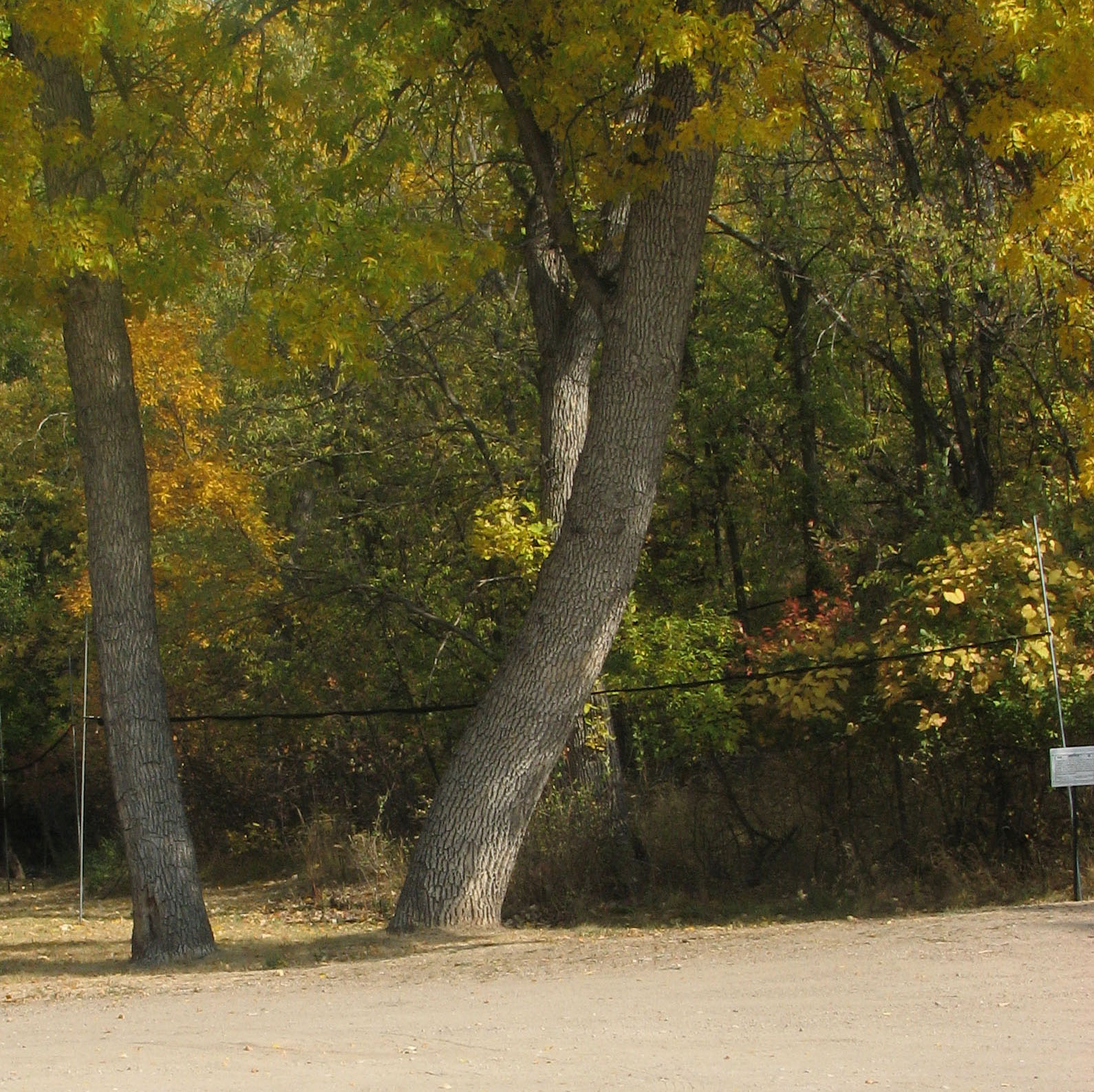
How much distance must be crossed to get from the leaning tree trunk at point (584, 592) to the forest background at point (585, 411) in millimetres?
728

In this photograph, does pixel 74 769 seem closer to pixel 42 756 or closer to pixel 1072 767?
pixel 42 756

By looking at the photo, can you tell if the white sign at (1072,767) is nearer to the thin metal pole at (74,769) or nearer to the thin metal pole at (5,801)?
the thin metal pole at (74,769)

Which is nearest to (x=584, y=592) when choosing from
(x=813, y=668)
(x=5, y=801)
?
(x=813, y=668)

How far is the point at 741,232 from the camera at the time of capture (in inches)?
711

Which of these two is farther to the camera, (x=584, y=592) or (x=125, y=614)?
(x=125, y=614)

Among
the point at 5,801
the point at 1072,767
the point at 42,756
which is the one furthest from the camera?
the point at 5,801

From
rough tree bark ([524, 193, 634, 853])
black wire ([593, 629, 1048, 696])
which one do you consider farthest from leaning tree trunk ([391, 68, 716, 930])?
rough tree bark ([524, 193, 634, 853])

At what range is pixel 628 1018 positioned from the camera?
704 centimetres

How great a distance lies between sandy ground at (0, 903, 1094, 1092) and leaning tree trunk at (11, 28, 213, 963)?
164 centimetres

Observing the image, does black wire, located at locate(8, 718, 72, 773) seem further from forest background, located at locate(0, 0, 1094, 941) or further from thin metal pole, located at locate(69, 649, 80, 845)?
forest background, located at locate(0, 0, 1094, 941)

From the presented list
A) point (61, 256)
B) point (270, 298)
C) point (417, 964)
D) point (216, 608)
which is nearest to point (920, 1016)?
point (417, 964)

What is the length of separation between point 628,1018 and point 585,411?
8.13 metres

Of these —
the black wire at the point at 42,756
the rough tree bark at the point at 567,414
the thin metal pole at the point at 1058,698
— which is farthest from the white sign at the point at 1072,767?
the black wire at the point at 42,756

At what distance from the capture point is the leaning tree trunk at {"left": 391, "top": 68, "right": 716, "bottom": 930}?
36.4 ft
